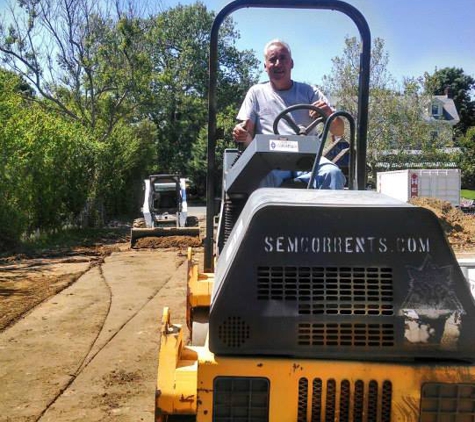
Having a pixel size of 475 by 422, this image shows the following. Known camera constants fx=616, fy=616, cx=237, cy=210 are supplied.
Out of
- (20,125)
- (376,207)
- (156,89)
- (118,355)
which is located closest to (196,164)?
(156,89)

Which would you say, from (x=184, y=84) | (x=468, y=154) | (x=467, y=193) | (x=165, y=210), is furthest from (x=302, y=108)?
(x=467, y=193)

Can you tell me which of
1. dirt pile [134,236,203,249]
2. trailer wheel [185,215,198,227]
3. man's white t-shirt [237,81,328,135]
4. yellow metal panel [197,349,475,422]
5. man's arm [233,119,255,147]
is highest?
man's white t-shirt [237,81,328,135]

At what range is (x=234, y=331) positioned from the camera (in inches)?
91.8

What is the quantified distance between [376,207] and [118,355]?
12.9 feet

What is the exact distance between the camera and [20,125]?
1318 cm

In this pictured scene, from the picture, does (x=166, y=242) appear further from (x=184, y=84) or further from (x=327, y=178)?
(x=184, y=84)

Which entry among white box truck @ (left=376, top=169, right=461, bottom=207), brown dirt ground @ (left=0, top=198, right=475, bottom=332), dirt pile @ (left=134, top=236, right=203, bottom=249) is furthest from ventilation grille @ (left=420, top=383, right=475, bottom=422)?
white box truck @ (left=376, top=169, right=461, bottom=207)

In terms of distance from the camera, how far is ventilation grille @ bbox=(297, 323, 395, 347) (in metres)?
2.30

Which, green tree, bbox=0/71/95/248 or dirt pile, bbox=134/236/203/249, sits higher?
green tree, bbox=0/71/95/248

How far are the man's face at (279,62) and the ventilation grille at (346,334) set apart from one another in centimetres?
278

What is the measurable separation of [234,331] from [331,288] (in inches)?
15.8

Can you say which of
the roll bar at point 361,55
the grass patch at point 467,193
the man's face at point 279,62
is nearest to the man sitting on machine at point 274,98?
the man's face at point 279,62

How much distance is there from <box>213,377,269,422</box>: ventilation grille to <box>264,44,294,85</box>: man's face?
2.90 metres

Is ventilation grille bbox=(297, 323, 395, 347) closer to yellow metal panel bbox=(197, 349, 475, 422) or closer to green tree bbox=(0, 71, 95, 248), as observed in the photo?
yellow metal panel bbox=(197, 349, 475, 422)
